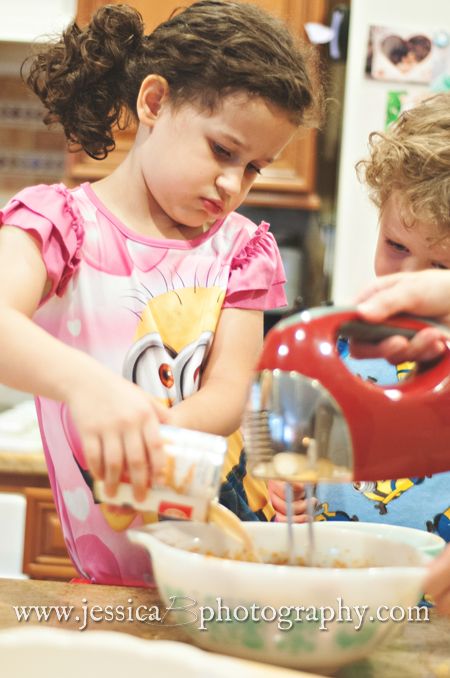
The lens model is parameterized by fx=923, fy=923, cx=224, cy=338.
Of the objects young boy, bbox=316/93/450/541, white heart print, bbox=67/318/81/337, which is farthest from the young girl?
young boy, bbox=316/93/450/541

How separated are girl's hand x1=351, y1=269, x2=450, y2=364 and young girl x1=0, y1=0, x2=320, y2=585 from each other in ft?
1.01

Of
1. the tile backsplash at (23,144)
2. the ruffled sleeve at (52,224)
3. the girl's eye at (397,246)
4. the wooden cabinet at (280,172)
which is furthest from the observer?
the tile backsplash at (23,144)

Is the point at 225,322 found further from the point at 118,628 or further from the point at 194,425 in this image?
the point at 118,628

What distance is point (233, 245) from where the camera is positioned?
123 cm

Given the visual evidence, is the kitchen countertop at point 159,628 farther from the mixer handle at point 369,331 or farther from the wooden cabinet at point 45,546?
the wooden cabinet at point 45,546

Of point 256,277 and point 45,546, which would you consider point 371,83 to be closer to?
point 256,277

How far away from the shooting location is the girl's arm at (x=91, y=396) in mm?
712

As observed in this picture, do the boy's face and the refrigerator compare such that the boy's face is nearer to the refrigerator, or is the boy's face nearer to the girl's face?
the girl's face

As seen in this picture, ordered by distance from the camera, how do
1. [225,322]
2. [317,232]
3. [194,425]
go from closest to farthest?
[194,425]
[225,322]
[317,232]

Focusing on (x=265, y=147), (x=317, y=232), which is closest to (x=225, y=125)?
(x=265, y=147)

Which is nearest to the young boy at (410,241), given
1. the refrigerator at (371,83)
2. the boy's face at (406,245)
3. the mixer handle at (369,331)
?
the boy's face at (406,245)

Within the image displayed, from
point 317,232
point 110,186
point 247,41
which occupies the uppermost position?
point 247,41

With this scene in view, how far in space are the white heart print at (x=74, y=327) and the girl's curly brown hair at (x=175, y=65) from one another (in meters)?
0.30

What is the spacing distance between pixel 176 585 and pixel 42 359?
230 millimetres
